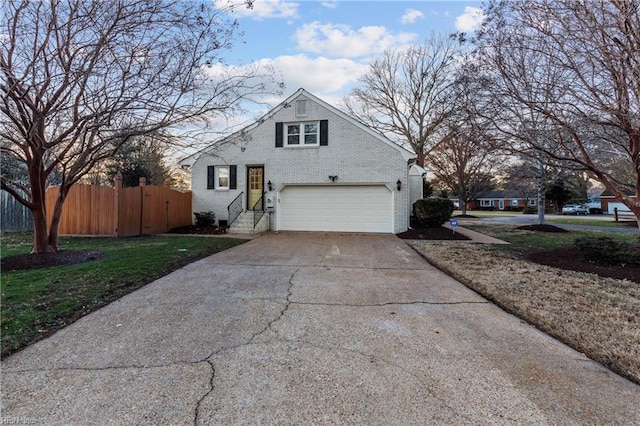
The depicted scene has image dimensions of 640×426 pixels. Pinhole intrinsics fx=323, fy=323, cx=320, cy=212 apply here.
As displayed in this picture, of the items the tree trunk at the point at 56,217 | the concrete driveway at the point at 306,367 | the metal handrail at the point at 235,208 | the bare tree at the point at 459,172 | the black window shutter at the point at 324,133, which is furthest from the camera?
the bare tree at the point at 459,172

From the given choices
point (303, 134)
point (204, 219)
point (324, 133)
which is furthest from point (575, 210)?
point (204, 219)

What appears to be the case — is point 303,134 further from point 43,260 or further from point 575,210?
point 575,210

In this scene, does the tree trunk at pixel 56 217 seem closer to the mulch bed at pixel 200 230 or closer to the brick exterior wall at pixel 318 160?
the mulch bed at pixel 200 230

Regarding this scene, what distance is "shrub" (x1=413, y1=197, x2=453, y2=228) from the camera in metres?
13.9

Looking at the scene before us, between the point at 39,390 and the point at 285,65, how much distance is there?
7.13m

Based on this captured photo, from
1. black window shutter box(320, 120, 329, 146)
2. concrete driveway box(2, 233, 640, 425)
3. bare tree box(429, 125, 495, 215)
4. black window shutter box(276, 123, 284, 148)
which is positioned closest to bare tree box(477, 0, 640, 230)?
concrete driveway box(2, 233, 640, 425)

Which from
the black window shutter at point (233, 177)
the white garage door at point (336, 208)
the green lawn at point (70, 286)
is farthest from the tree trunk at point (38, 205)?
the white garage door at point (336, 208)

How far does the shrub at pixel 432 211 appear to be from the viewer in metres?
13.9

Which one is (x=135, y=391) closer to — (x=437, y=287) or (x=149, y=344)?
(x=149, y=344)

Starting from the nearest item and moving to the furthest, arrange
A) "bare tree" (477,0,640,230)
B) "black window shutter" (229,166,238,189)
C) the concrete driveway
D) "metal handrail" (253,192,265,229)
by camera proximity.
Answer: the concrete driveway, "bare tree" (477,0,640,230), "metal handrail" (253,192,265,229), "black window shutter" (229,166,238,189)

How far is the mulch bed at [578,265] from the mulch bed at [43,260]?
1031 cm

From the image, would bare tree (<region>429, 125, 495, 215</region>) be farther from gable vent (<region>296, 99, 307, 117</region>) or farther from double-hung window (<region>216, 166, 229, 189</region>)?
double-hung window (<region>216, 166, 229, 189</region>)

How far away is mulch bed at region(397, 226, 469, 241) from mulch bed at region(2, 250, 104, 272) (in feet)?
32.2

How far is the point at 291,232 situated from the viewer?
45.6 ft
